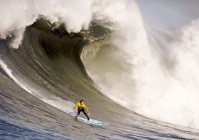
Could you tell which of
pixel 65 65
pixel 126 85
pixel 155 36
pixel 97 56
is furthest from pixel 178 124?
pixel 155 36

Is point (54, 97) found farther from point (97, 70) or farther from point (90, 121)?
point (97, 70)

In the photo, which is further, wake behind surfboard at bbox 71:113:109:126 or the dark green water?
wake behind surfboard at bbox 71:113:109:126

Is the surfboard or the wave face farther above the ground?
the wave face

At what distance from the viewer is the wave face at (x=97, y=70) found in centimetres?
953

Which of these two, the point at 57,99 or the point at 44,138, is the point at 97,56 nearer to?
the point at 57,99

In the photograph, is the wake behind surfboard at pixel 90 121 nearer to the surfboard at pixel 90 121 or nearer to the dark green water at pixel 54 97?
the surfboard at pixel 90 121

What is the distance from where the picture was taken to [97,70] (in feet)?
56.4

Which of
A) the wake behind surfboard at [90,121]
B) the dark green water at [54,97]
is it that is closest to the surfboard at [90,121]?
the wake behind surfboard at [90,121]

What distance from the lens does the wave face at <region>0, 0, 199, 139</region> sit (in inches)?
375

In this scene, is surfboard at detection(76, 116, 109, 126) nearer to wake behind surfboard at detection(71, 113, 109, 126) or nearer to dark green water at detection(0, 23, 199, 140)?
wake behind surfboard at detection(71, 113, 109, 126)

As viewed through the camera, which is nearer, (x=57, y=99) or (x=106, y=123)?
(x=106, y=123)

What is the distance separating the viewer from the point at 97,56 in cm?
1834

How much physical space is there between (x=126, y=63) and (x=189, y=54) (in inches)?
141

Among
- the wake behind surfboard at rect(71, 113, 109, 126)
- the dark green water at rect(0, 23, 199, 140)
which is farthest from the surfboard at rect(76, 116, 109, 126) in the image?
the dark green water at rect(0, 23, 199, 140)
